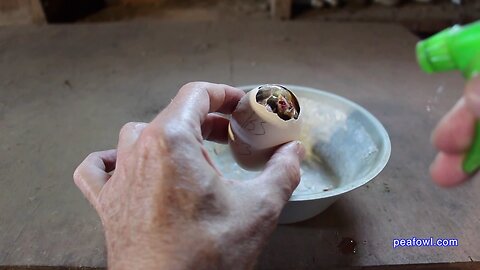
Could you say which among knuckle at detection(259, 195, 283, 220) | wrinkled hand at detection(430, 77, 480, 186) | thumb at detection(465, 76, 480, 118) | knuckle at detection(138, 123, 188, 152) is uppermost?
thumb at detection(465, 76, 480, 118)

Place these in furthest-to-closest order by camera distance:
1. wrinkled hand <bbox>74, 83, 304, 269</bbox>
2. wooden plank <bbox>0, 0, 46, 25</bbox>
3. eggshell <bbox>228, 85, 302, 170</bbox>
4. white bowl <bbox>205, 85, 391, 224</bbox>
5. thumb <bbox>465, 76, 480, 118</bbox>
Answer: wooden plank <bbox>0, 0, 46, 25</bbox> → white bowl <bbox>205, 85, 391, 224</bbox> → eggshell <bbox>228, 85, 302, 170</bbox> → wrinkled hand <bbox>74, 83, 304, 269</bbox> → thumb <bbox>465, 76, 480, 118</bbox>

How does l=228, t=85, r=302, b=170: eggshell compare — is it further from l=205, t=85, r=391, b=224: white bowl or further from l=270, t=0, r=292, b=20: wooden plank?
l=270, t=0, r=292, b=20: wooden plank

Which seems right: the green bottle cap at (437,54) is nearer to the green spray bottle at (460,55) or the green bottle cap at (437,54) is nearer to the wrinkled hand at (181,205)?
the green spray bottle at (460,55)

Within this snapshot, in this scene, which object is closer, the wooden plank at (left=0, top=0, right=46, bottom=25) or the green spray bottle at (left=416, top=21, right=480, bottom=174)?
the green spray bottle at (left=416, top=21, right=480, bottom=174)

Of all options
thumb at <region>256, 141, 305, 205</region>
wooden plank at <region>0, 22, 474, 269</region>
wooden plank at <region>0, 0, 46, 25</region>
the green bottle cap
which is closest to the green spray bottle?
the green bottle cap

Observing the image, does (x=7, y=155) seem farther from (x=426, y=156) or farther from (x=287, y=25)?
(x=287, y=25)

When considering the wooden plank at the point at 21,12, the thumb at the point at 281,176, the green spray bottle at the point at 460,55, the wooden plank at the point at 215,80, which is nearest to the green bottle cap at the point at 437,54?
the green spray bottle at the point at 460,55

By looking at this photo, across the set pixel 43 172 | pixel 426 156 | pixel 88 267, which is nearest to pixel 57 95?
pixel 43 172
